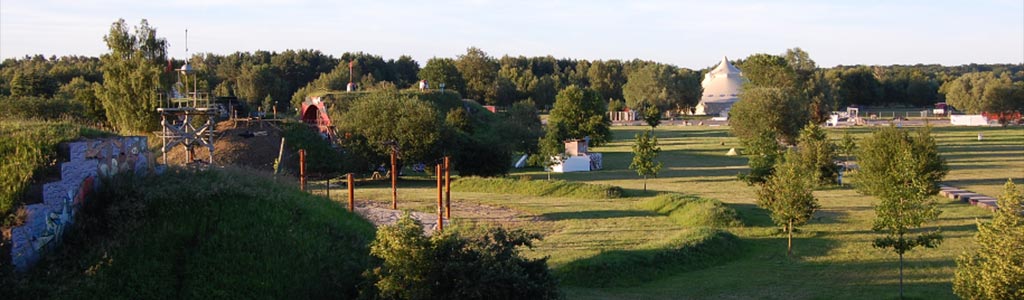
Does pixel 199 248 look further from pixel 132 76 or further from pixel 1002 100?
pixel 1002 100

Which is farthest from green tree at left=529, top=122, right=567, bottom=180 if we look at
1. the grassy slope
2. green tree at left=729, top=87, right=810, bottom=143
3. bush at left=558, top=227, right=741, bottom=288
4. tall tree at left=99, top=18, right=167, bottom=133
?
the grassy slope

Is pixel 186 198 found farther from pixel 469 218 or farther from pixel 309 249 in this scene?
pixel 469 218

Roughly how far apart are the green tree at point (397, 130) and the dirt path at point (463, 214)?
8.10 metres

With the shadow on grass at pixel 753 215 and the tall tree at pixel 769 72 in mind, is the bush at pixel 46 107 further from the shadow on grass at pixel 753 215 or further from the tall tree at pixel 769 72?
the tall tree at pixel 769 72

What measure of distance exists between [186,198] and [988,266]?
11551 millimetres

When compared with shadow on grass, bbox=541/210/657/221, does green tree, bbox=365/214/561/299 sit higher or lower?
higher

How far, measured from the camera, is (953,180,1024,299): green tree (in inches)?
470

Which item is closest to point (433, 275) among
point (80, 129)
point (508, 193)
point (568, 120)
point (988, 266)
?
point (80, 129)

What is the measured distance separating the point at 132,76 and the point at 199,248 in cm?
2301

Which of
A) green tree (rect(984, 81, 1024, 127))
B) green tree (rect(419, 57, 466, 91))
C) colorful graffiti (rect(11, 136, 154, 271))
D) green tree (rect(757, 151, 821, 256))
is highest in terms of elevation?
green tree (rect(419, 57, 466, 91))

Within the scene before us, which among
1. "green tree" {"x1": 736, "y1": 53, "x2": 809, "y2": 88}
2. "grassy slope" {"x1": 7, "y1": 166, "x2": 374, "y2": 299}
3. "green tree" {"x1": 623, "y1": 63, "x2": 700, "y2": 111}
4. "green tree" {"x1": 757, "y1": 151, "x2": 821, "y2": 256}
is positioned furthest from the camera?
"green tree" {"x1": 623, "y1": 63, "x2": 700, "y2": 111}

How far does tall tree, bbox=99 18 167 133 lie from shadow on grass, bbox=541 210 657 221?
1569 centimetres

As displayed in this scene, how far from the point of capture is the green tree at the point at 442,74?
77.0 metres

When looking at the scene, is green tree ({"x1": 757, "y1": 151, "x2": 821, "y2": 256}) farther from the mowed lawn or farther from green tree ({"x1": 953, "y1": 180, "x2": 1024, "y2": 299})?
green tree ({"x1": 953, "y1": 180, "x2": 1024, "y2": 299})
